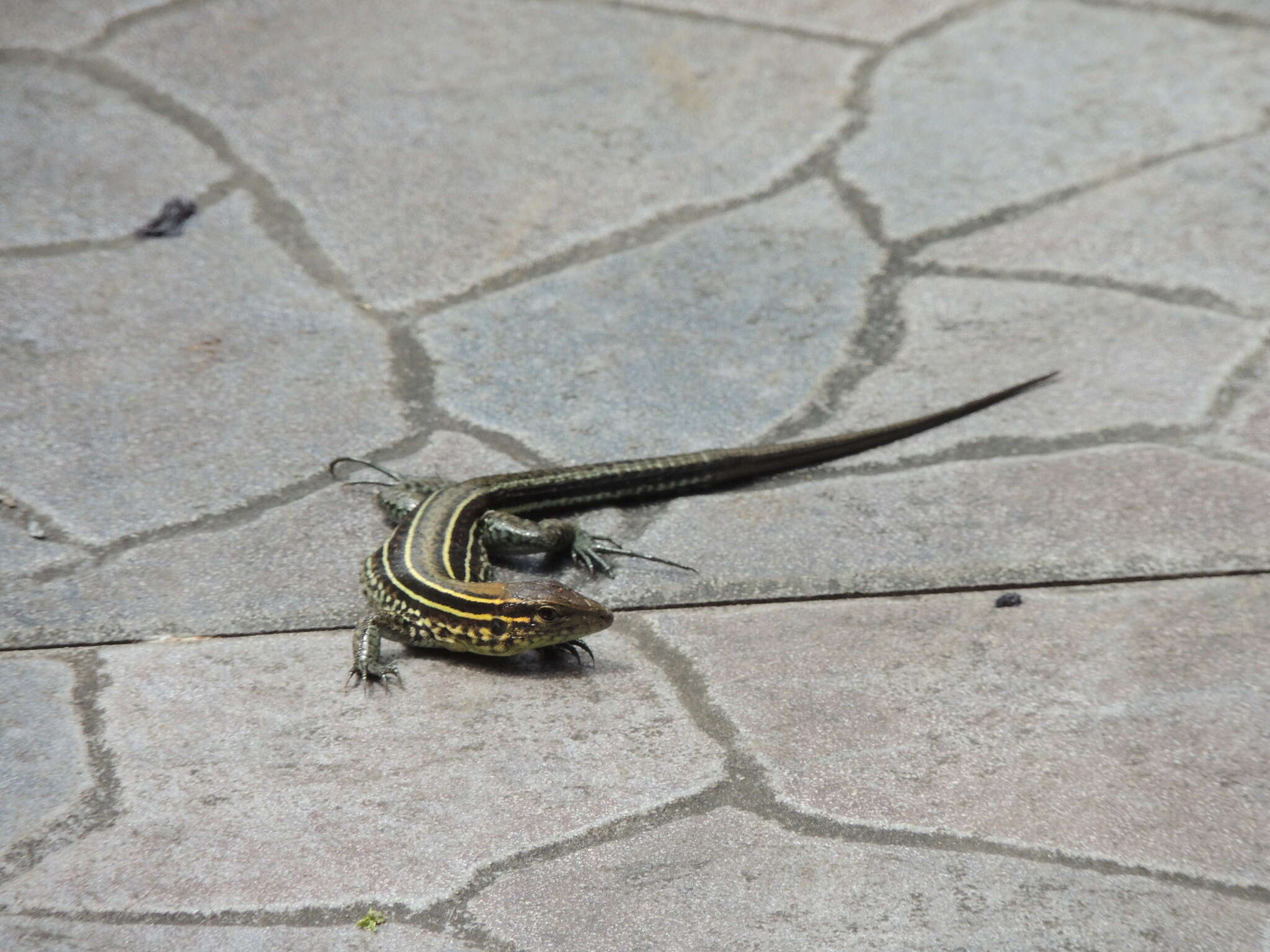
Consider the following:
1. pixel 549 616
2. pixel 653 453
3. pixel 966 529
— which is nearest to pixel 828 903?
pixel 549 616

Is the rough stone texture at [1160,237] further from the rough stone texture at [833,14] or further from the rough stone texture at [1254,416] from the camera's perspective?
the rough stone texture at [833,14]

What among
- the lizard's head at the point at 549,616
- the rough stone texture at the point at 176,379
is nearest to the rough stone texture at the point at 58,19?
the rough stone texture at the point at 176,379

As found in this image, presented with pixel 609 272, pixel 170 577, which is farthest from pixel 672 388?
pixel 170 577

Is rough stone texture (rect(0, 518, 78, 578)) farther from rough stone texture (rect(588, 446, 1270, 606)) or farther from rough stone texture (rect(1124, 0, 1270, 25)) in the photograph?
rough stone texture (rect(1124, 0, 1270, 25))

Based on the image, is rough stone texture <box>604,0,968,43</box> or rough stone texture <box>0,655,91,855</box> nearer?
rough stone texture <box>0,655,91,855</box>

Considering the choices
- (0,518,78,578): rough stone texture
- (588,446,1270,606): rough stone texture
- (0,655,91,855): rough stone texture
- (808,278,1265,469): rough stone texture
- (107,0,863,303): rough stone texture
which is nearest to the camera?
(0,655,91,855): rough stone texture

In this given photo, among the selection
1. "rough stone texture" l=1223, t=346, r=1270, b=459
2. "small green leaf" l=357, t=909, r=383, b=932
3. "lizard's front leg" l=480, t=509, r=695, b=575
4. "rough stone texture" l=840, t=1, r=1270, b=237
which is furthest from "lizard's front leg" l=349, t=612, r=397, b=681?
"rough stone texture" l=840, t=1, r=1270, b=237
